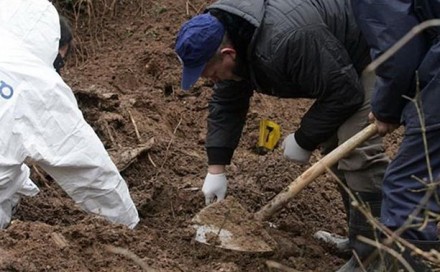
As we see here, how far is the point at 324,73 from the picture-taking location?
441cm

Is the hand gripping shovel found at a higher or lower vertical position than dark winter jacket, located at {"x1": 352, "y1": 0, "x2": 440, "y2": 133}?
lower

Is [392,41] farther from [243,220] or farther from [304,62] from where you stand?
[243,220]

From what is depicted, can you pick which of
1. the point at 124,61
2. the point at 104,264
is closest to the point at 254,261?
the point at 104,264

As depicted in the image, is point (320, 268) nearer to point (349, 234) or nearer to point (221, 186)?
point (349, 234)

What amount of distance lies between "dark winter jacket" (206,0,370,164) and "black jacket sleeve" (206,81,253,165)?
0.72 ft

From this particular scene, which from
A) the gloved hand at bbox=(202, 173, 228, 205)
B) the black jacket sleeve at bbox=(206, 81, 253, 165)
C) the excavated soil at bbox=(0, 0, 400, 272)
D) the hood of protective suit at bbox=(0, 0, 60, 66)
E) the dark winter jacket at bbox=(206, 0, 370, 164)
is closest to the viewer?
the excavated soil at bbox=(0, 0, 400, 272)

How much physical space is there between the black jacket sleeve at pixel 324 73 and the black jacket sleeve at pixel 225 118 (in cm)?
51

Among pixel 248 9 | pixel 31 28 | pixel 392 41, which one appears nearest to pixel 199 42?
pixel 248 9

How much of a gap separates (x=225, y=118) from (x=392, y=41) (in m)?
1.48

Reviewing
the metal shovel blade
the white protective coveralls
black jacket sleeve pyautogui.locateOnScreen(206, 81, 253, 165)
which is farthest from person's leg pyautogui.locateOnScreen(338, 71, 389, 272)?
the white protective coveralls

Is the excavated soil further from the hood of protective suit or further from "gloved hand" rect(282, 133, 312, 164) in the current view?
the hood of protective suit

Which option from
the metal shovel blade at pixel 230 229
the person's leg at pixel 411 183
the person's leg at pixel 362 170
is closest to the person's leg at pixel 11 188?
the metal shovel blade at pixel 230 229

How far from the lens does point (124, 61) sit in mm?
7621

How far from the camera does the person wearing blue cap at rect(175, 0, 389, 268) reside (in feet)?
14.4
